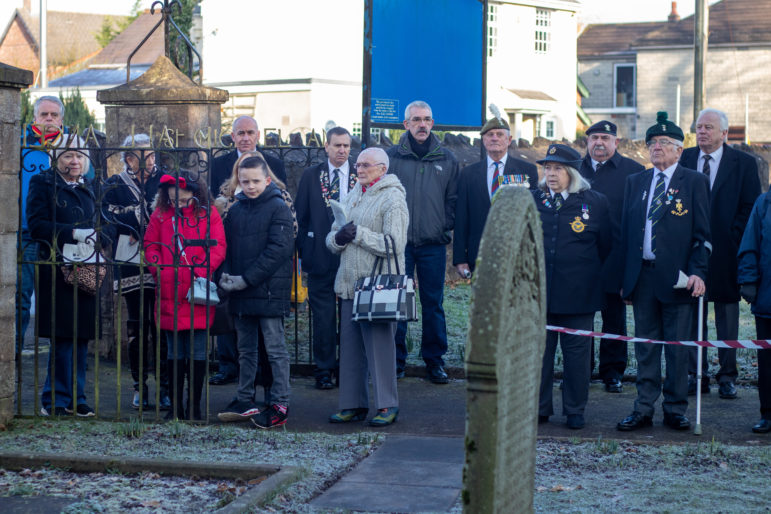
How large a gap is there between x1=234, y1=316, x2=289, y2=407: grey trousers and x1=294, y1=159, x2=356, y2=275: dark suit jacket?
1202mm

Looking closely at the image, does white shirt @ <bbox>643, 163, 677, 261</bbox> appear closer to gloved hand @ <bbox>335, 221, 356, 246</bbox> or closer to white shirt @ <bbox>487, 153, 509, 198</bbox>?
white shirt @ <bbox>487, 153, 509, 198</bbox>

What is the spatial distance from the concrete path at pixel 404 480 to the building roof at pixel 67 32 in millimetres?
71293

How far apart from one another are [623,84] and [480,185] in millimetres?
47171

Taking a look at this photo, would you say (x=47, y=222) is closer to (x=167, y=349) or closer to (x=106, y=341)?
(x=167, y=349)

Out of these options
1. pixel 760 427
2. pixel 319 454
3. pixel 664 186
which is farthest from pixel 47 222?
pixel 760 427

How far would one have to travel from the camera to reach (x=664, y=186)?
7555 mm

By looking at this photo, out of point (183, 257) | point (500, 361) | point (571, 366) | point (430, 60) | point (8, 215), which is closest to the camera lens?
point (500, 361)

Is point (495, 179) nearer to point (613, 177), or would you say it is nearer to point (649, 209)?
point (613, 177)

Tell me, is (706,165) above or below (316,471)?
above

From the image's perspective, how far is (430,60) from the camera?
9758mm

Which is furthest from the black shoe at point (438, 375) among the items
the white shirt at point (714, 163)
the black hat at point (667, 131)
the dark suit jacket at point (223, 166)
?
the black hat at point (667, 131)

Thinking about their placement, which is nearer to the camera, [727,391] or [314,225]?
[727,391]

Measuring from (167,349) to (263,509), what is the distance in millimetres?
2719

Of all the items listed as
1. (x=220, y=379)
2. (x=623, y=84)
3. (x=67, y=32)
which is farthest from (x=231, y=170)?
(x=67, y=32)
